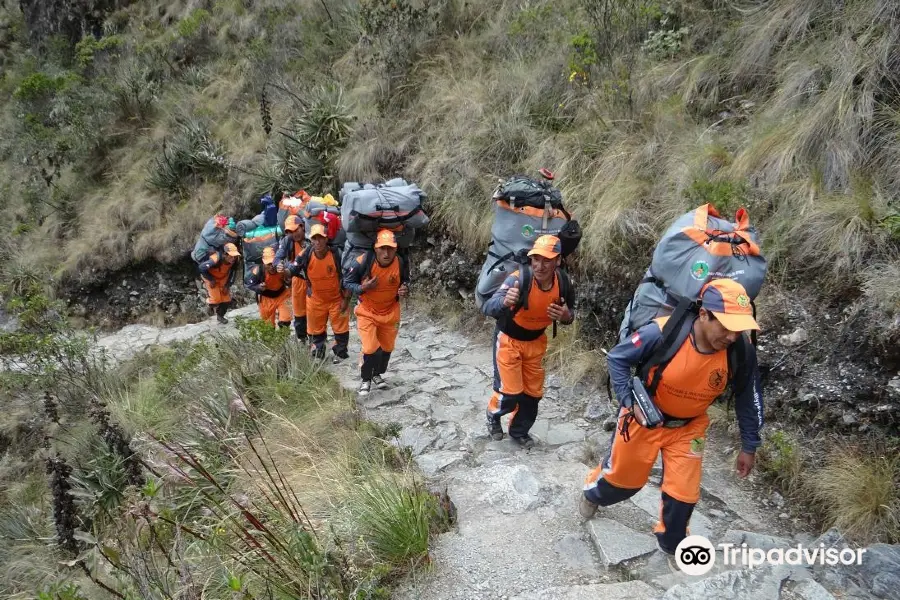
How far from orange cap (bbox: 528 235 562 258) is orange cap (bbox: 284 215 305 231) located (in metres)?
3.91

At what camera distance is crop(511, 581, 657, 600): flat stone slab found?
3277 millimetres

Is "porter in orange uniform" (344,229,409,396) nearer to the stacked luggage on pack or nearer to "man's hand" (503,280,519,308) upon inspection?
the stacked luggage on pack

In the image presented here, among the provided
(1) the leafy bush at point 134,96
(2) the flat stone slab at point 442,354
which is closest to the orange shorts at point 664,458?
(2) the flat stone slab at point 442,354

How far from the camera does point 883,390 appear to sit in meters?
4.25

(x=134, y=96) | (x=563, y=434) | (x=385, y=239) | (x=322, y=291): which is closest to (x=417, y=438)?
(x=563, y=434)

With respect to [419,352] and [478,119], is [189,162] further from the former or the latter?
[419,352]

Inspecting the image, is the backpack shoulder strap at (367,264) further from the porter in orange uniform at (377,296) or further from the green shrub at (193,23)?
the green shrub at (193,23)

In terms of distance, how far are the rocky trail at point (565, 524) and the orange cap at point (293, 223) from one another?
2.40m

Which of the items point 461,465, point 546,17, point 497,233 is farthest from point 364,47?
point 461,465

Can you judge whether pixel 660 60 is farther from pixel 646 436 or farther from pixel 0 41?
pixel 0 41

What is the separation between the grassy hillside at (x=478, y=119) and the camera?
18.1 feet

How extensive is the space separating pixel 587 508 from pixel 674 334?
132 cm

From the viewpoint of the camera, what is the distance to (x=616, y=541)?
377 centimetres

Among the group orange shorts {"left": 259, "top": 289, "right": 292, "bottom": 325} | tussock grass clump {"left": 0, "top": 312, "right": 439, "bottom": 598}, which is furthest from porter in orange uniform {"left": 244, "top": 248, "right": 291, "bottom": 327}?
tussock grass clump {"left": 0, "top": 312, "right": 439, "bottom": 598}
